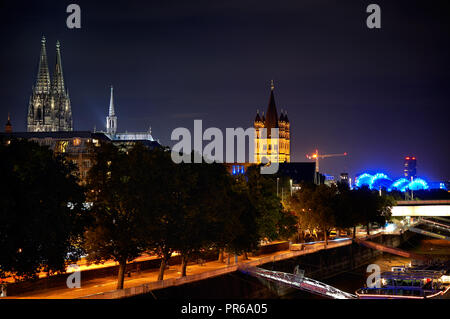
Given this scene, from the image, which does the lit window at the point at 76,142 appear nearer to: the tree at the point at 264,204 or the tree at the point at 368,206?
the tree at the point at 368,206

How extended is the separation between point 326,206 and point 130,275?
2083 inches

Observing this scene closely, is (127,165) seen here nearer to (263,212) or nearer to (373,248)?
(263,212)

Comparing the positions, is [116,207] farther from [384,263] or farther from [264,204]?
[384,263]

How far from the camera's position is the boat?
6706 cm

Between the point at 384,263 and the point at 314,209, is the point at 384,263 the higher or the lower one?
the lower one

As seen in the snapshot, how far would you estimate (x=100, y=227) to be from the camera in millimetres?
49312

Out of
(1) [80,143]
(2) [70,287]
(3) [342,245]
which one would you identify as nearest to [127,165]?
(2) [70,287]

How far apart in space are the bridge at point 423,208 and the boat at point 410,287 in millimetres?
72139

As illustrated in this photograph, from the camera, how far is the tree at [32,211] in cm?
3684

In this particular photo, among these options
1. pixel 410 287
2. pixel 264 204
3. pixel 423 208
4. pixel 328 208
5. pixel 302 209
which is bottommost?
pixel 410 287

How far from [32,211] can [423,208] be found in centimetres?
12935

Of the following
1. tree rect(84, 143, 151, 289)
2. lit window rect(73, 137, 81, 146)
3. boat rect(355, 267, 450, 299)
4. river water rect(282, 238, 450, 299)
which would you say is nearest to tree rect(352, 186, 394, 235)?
river water rect(282, 238, 450, 299)

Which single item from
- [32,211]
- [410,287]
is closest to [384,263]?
[410,287]

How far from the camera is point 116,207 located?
51250mm
